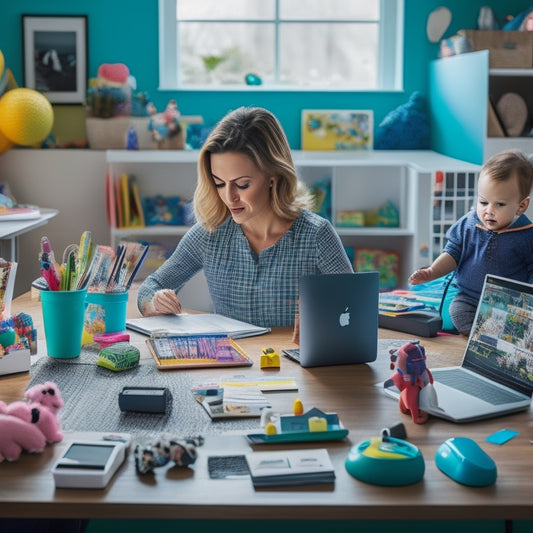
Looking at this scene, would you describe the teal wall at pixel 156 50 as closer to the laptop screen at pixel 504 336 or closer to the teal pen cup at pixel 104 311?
the teal pen cup at pixel 104 311

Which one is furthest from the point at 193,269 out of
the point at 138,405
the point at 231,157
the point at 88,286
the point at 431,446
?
the point at 431,446

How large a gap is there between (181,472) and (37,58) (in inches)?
135

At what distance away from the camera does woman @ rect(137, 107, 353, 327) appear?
2.04 metres

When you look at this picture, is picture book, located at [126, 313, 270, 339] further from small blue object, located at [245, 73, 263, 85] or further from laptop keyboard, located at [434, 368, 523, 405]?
small blue object, located at [245, 73, 263, 85]

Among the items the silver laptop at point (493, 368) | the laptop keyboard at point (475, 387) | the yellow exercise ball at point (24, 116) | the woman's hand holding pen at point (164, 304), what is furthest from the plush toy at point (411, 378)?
the yellow exercise ball at point (24, 116)

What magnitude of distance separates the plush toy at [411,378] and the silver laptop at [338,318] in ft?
0.82

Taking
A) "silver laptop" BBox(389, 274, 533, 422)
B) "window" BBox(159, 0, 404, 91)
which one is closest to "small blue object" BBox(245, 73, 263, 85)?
"window" BBox(159, 0, 404, 91)

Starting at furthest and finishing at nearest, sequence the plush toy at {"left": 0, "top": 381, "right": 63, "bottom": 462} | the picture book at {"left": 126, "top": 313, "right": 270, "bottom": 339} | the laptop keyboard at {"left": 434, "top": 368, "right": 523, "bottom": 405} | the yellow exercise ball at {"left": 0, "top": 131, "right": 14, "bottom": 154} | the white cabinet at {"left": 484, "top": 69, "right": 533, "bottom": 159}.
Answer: the yellow exercise ball at {"left": 0, "top": 131, "right": 14, "bottom": 154}, the white cabinet at {"left": 484, "top": 69, "right": 533, "bottom": 159}, the picture book at {"left": 126, "top": 313, "right": 270, "bottom": 339}, the laptop keyboard at {"left": 434, "top": 368, "right": 523, "bottom": 405}, the plush toy at {"left": 0, "top": 381, "right": 63, "bottom": 462}

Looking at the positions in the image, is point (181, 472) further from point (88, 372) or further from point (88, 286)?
point (88, 286)

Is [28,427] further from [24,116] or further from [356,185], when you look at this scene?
[356,185]

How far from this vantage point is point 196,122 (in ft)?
13.5

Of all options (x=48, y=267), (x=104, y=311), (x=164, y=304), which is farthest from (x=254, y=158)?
(x=48, y=267)

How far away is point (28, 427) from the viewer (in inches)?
46.8

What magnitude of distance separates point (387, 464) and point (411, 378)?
0.91ft
